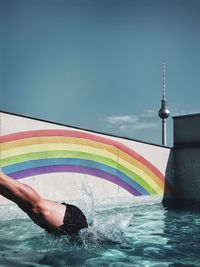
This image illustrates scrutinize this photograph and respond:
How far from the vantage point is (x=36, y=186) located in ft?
36.2

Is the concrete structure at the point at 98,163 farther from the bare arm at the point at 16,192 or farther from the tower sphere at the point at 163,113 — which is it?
the tower sphere at the point at 163,113

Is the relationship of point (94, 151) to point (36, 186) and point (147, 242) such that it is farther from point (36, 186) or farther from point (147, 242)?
point (147, 242)

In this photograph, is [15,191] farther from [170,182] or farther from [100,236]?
[170,182]

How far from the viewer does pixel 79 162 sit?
1226 centimetres

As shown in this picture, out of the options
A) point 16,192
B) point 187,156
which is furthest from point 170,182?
point 16,192

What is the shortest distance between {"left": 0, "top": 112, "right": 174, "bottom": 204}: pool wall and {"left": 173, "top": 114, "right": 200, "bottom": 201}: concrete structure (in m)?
0.55

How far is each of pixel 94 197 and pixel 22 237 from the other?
17.9 feet

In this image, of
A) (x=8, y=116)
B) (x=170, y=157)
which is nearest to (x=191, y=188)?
(x=170, y=157)

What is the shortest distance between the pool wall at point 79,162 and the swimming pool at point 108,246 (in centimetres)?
228

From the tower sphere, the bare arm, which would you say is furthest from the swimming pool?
the tower sphere

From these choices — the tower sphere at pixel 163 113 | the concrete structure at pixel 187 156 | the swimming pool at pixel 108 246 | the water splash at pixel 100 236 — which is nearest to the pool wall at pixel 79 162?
the concrete structure at pixel 187 156

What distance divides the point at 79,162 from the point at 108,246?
6.06m

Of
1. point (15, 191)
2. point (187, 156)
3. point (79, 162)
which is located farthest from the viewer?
point (187, 156)

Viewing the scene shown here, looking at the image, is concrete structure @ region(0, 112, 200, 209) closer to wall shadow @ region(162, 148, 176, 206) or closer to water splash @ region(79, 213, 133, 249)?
wall shadow @ region(162, 148, 176, 206)
